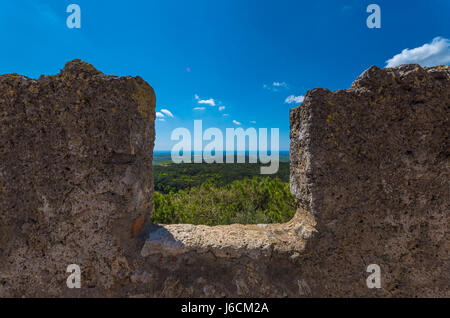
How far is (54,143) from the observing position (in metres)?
1.54

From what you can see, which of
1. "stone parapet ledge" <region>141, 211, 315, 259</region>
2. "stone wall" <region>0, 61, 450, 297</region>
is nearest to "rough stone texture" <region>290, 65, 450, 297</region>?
"stone wall" <region>0, 61, 450, 297</region>

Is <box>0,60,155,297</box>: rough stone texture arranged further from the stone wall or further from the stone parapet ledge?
the stone parapet ledge

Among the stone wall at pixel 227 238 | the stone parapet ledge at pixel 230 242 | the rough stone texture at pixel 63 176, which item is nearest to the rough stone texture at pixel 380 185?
the stone wall at pixel 227 238

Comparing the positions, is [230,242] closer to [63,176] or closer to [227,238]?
[227,238]

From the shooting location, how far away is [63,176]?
1.54 m

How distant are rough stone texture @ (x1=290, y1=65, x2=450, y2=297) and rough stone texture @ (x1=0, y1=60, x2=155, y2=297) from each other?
1627mm

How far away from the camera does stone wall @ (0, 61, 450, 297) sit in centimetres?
154

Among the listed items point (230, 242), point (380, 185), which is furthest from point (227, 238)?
point (380, 185)

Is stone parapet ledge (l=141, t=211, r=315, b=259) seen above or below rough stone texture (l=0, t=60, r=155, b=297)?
below

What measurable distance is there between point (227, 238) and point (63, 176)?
1467 millimetres

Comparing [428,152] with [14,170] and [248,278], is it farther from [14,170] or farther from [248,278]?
[14,170]
